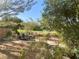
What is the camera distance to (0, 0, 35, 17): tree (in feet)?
48.5

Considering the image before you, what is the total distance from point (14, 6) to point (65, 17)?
751cm

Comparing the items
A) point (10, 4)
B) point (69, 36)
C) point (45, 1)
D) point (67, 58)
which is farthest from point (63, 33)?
point (10, 4)

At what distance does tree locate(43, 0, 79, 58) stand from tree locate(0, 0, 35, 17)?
6646 millimetres

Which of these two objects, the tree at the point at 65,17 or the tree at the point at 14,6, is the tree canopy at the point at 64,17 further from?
the tree at the point at 14,6

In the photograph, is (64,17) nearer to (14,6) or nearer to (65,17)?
(65,17)

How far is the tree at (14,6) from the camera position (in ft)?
48.5

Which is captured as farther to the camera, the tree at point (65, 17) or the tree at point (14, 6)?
the tree at point (14, 6)

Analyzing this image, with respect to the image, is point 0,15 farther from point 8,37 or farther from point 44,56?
point 8,37

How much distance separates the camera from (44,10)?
8.61 m

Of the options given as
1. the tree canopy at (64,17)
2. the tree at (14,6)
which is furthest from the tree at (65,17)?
the tree at (14,6)

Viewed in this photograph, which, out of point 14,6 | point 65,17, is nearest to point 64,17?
point 65,17

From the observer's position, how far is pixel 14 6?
1512cm

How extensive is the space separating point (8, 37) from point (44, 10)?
65.0 ft

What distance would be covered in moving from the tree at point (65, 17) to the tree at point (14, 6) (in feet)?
21.8
